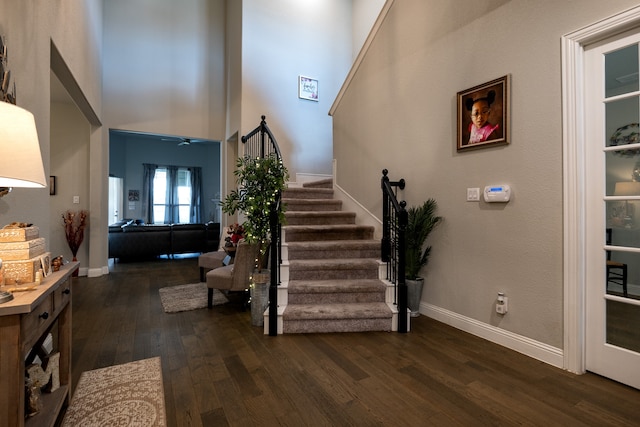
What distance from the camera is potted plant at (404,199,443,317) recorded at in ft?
10.3

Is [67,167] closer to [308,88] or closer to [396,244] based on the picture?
[308,88]

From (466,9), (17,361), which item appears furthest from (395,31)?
(17,361)

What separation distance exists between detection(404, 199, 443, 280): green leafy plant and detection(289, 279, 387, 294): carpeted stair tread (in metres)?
0.36

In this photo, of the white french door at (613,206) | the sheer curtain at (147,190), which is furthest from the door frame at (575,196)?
the sheer curtain at (147,190)

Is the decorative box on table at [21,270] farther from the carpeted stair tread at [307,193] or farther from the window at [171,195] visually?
the window at [171,195]

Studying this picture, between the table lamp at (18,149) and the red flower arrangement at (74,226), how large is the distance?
484 cm

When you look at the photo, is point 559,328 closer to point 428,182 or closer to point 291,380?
point 428,182

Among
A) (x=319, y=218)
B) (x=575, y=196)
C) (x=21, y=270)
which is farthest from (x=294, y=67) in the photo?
(x=21, y=270)

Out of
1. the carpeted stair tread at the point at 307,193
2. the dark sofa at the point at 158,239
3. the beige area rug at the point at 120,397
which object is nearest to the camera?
the beige area rug at the point at 120,397

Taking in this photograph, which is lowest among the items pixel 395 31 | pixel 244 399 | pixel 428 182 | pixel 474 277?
pixel 244 399

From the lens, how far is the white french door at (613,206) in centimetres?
192

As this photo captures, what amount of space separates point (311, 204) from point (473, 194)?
2299 mm

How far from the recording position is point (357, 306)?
294cm

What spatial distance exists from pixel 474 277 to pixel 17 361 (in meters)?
3.00
